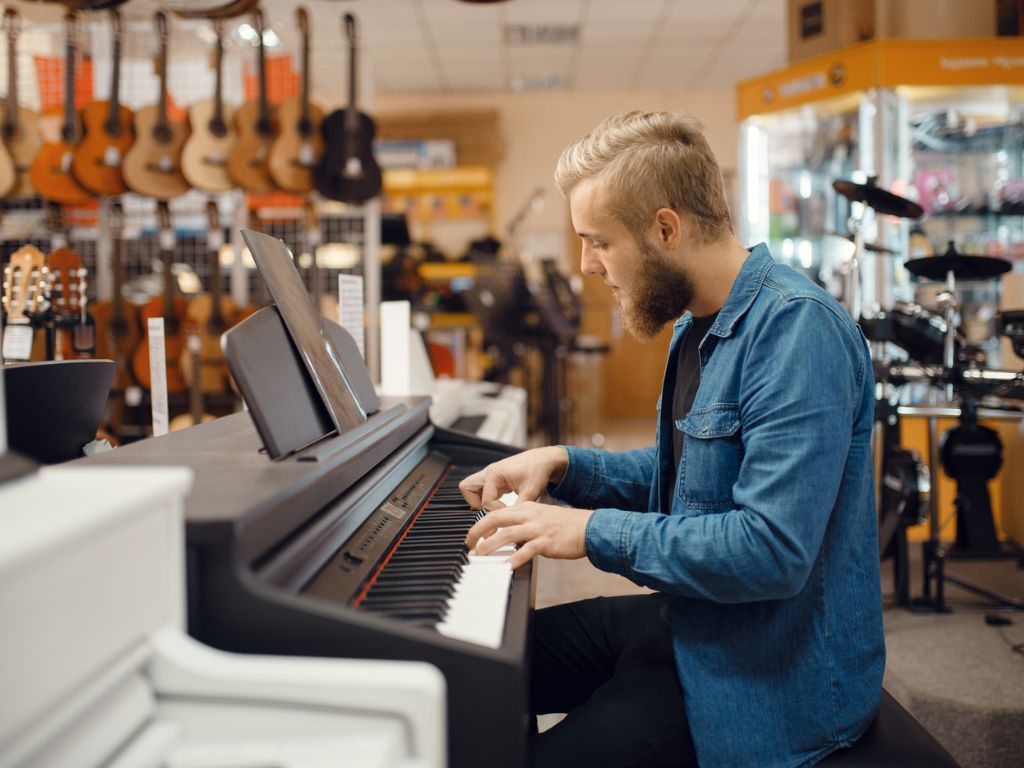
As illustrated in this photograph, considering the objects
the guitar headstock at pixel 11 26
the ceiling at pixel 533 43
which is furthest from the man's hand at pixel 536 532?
the ceiling at pixel 533 43

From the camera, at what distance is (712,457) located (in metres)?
1.29

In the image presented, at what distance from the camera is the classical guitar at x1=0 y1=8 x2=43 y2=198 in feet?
14.1

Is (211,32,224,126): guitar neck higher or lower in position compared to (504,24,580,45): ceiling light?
lower

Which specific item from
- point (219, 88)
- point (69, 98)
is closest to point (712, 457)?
point (219, 88)

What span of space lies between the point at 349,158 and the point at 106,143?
3.87 ft

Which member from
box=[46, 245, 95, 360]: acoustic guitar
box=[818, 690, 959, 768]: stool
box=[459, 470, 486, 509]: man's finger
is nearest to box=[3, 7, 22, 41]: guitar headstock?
box=[46, 245, 95, 360]: acoustic guitar

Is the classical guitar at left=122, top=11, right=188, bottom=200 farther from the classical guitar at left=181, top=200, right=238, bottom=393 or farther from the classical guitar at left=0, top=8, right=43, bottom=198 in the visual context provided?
the classical guitar at left=0, top=8, right=43, bottom=198

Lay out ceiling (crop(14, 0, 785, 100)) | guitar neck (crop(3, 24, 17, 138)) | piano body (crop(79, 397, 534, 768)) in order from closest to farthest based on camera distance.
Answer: piano body (crop(79, 397, 534, 768)) → guitar neck (crop(3, 24, 17, 138)) → ceiling (crop(14, 0, 785, 100))

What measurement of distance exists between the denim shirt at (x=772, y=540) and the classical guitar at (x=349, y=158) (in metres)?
3.51

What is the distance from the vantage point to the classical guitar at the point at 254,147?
4.50 meters

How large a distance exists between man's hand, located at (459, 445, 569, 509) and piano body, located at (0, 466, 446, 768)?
2.40ft

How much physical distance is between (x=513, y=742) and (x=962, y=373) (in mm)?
2615

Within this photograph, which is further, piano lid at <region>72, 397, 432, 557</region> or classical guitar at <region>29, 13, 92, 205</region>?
classical guitar at <region>29, 13, 92, 205</region>

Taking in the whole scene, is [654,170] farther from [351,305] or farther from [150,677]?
[351,305]
